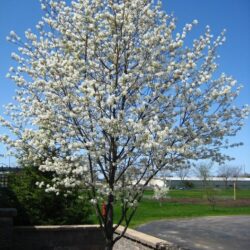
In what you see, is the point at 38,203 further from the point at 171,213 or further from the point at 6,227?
the point at 171,213

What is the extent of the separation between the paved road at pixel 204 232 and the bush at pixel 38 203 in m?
3.59

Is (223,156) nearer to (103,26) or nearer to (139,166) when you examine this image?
(139,166)

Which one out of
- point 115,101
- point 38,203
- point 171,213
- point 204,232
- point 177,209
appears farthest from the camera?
point 177,209

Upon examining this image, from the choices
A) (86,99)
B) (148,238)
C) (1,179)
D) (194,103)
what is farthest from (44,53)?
(1,179)

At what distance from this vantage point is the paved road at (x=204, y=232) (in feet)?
46.1

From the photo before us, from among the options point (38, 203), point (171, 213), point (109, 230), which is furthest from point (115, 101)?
point (171, 213)

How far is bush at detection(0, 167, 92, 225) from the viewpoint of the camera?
11.9 m

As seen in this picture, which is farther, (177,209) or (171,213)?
(177,209)

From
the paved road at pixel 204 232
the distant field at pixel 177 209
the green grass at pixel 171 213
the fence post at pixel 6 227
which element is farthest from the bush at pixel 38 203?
the green grass at pixel 171 213

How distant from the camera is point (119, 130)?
7117 millimetres

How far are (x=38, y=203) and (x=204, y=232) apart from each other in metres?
7.59

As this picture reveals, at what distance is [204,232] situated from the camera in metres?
17.0

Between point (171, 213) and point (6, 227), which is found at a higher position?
point (6, 227)

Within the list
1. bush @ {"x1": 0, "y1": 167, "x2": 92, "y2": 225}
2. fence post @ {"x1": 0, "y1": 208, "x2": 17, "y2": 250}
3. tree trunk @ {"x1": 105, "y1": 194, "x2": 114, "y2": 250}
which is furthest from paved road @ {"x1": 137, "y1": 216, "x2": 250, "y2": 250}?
fence post @ {"x1": 0, "y1": 208, "x2": 17, "y2": 250}
